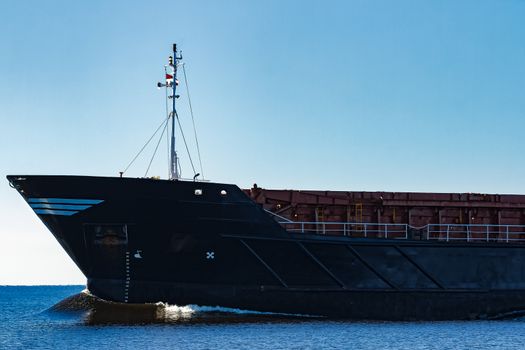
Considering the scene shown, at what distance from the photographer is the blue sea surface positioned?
22344mm

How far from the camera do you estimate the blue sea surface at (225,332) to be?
22344mm

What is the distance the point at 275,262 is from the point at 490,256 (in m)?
9.05

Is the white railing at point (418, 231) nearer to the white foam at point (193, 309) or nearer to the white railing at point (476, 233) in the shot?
the white railing at point (476, 233)

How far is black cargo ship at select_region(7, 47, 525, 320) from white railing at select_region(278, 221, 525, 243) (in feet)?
0.53

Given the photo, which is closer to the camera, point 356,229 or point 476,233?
point 356,229

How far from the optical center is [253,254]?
83.9 ft

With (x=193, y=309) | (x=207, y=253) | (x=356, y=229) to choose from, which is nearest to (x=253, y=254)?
(x=207, y=253)

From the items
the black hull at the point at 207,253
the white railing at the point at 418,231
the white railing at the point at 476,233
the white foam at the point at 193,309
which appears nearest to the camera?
the black hull at the point at 207,253

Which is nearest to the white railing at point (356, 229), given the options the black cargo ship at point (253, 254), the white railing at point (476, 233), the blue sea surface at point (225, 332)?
the black cargo ship at point (253, 254)

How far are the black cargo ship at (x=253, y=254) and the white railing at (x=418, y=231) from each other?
6.4 inches

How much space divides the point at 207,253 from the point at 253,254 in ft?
5.33

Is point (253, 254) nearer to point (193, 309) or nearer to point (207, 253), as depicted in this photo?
point (207, 253)

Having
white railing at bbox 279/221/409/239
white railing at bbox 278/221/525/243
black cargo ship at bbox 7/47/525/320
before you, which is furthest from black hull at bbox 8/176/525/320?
white railing at bbox 279/221/409/239

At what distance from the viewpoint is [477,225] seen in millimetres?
28906
